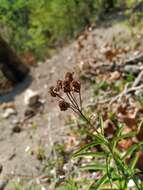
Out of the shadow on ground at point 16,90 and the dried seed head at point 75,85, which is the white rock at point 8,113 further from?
the dried seed head at point 75,85

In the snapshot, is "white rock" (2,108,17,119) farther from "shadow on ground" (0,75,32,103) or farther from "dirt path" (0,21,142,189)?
"shadow on ground" (0,75,32,103)

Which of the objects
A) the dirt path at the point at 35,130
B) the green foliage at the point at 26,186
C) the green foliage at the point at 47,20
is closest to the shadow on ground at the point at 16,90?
the dirt path at the point at 35,130

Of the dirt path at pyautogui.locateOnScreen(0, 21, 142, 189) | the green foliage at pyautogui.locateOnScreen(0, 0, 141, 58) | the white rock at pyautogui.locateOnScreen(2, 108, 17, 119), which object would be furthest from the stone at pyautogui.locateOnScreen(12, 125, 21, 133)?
Result: the green foliage at pyautogui.locateOnScreen(0, 0, 141, 58)

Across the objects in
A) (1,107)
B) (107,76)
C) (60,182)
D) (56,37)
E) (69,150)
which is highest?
(56,37)

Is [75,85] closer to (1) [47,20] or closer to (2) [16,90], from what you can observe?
(2) [16,90]

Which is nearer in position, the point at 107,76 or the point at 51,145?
the point at 51,145

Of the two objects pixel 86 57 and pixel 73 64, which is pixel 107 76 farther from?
pixel 73 64

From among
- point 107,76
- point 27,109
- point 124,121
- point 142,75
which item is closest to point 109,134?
point 124,121

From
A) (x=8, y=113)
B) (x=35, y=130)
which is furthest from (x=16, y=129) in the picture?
(x=8, y=113)

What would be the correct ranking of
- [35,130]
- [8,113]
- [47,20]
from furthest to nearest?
[47,20], [8,113], [35,130]

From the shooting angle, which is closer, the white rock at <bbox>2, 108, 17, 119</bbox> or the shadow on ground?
the white rock at <bbox>2, 108, 17, 119</bbox>

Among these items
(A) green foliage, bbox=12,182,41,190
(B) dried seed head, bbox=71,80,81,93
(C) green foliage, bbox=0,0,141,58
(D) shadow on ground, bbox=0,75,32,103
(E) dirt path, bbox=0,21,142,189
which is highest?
(C) green foliage, bbox=0,0,141,58
